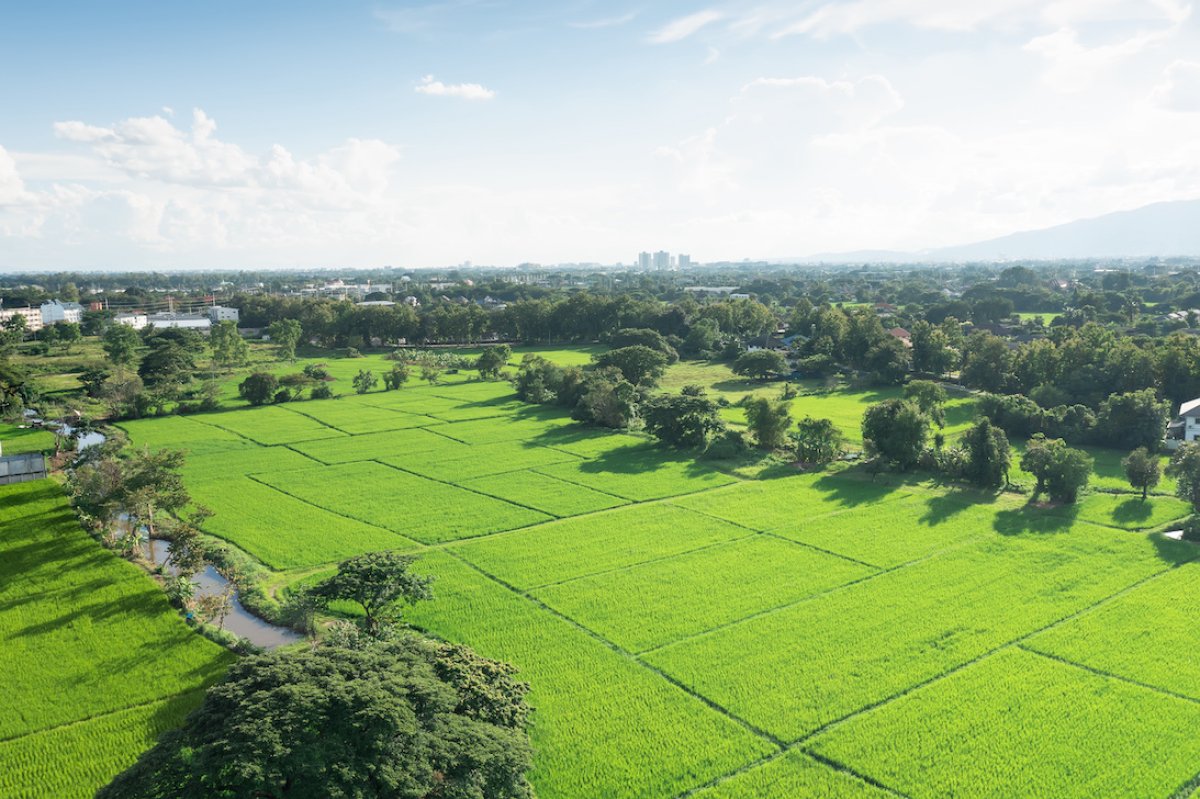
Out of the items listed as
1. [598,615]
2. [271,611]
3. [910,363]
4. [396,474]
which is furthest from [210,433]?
[910,363]

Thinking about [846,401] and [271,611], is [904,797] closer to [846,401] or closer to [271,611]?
A: [271,611]

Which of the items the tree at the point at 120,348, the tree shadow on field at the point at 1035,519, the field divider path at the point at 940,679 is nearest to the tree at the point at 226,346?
the tree at the point at 120,348

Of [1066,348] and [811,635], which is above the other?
[1066,348]

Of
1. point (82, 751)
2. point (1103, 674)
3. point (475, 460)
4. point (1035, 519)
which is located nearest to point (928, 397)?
point (1035, 519)

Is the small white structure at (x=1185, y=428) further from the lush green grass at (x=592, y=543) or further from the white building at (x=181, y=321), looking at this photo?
the white building at (x=181, y=321)

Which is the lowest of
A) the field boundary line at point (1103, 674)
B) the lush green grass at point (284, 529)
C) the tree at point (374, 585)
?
the field boundary line at point (1103, 674)

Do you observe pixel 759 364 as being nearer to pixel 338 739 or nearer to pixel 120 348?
pixel 120 348
